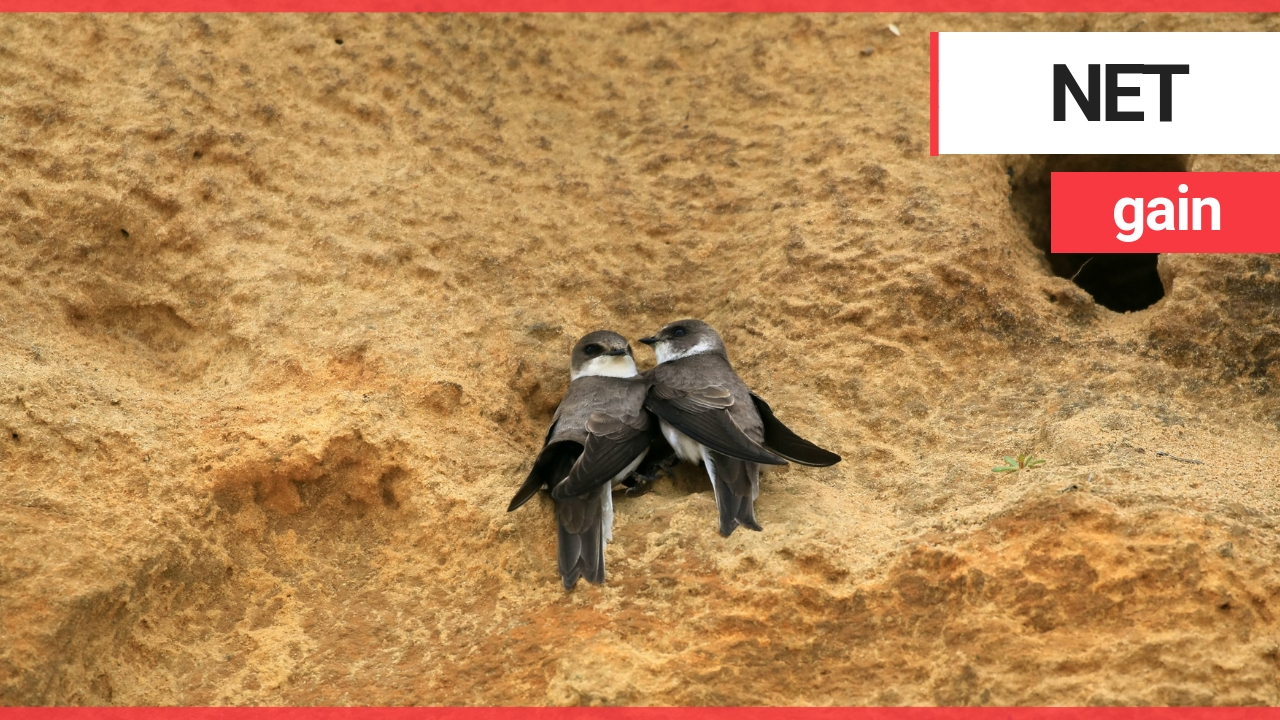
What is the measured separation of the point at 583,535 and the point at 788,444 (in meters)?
0.86

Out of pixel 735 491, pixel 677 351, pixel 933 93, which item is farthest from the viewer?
pixel 933 93

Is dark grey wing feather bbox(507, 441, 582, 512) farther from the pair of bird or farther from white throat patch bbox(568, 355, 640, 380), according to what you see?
white throat patch bbox(568, 355, 640, 380)

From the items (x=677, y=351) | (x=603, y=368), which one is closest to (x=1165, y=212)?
(x=677, y=351)

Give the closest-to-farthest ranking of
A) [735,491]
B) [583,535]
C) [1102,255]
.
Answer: [583,535], [735,491], [1102,255]

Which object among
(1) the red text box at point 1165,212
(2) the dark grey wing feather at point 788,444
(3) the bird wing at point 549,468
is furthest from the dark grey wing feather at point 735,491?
Result: (1) the red text box at point 1165,212

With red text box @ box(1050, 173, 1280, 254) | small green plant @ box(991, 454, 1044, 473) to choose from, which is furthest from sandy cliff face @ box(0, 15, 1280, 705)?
red text box @ box(1050, 173, 1280, 254)

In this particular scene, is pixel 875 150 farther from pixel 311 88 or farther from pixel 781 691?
pixel 781 691

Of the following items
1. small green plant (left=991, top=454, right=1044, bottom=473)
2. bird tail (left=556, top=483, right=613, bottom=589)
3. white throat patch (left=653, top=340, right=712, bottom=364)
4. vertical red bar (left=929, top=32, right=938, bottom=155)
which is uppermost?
vertical red bar (left=929, top=32, right=938, bottom=155)

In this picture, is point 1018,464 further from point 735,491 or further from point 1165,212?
point 1165,212

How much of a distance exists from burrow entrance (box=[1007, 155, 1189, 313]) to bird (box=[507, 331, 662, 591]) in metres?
2.16

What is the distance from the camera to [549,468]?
418cm

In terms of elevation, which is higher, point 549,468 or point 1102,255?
point 1102,255

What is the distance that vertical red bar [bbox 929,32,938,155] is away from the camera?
18.7 ft

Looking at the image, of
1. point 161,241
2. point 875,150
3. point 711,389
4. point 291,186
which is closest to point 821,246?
point 875,150
